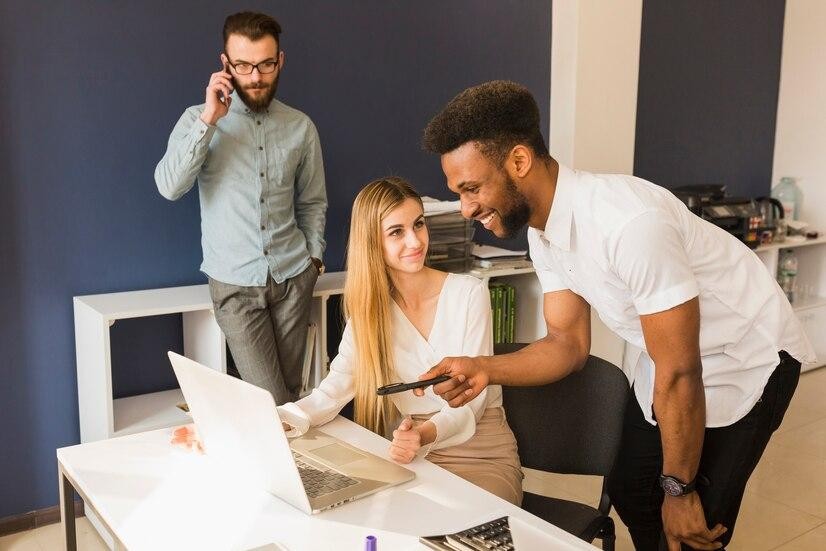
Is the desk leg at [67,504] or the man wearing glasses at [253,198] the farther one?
the man wearing glasses at [253,198]

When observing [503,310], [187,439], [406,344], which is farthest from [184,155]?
[503,310]

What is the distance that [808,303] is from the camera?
515 centimetres

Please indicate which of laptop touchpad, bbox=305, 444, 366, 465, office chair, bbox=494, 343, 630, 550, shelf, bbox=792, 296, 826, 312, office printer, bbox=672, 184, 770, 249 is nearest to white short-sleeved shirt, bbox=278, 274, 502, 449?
office chair, bbox=494, 343, 630, 550

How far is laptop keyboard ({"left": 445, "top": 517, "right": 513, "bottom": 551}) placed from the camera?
53.2 inches

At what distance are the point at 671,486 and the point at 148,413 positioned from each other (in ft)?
6.53

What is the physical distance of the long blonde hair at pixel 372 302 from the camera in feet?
7.03

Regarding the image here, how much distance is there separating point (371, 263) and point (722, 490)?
1041 millimetres

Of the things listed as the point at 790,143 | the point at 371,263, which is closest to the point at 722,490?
the point at 371,263

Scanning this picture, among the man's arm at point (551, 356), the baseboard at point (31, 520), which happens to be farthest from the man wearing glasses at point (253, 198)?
the man's arm at point (551, 356)

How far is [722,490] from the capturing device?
1782 millimetres

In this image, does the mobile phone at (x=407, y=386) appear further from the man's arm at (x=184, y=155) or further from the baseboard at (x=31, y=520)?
the baseboard at (x=31, y=520)

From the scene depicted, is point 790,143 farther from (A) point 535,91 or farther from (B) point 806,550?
(B) point 806,550

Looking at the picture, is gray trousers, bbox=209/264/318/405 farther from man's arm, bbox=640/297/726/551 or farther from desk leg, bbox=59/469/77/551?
man's arm, bbox=640/297/726/551

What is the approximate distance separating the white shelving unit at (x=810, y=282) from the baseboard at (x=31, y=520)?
3.81 m
